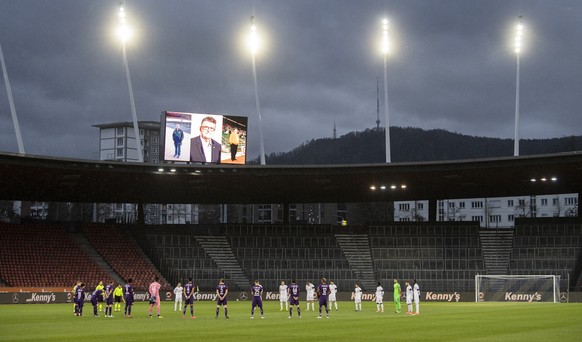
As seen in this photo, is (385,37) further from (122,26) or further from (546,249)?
(546,249)

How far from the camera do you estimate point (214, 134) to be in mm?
66750

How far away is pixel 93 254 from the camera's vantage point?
75.4 metres

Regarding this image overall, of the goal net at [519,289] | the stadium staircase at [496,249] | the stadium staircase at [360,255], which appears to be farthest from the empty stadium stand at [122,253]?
the stadium staircase at [496,249]

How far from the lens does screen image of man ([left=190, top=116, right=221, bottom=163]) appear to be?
6575cm

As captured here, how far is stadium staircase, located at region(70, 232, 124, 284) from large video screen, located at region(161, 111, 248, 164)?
15.0 m

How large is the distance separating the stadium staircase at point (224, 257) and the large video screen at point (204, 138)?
13.5m

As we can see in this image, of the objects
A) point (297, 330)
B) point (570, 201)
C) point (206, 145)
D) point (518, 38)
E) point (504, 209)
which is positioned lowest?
point (297, 330)

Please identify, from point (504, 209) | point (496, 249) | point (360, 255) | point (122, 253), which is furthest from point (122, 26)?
point (504, 209)

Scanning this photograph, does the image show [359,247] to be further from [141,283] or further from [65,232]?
[65,232]

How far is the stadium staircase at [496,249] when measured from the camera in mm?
75125

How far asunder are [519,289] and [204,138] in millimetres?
29795

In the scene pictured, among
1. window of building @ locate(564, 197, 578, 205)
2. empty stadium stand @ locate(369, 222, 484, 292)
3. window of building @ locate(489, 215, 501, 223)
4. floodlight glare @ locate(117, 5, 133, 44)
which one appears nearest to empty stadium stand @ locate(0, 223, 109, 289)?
floodlight glare @ locate(117, 5, 133, 44)

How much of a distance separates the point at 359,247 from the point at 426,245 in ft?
22.1

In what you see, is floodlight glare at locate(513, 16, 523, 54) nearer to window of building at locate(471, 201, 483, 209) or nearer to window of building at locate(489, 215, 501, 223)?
window of building at locate(489, 215, 501, 223)
